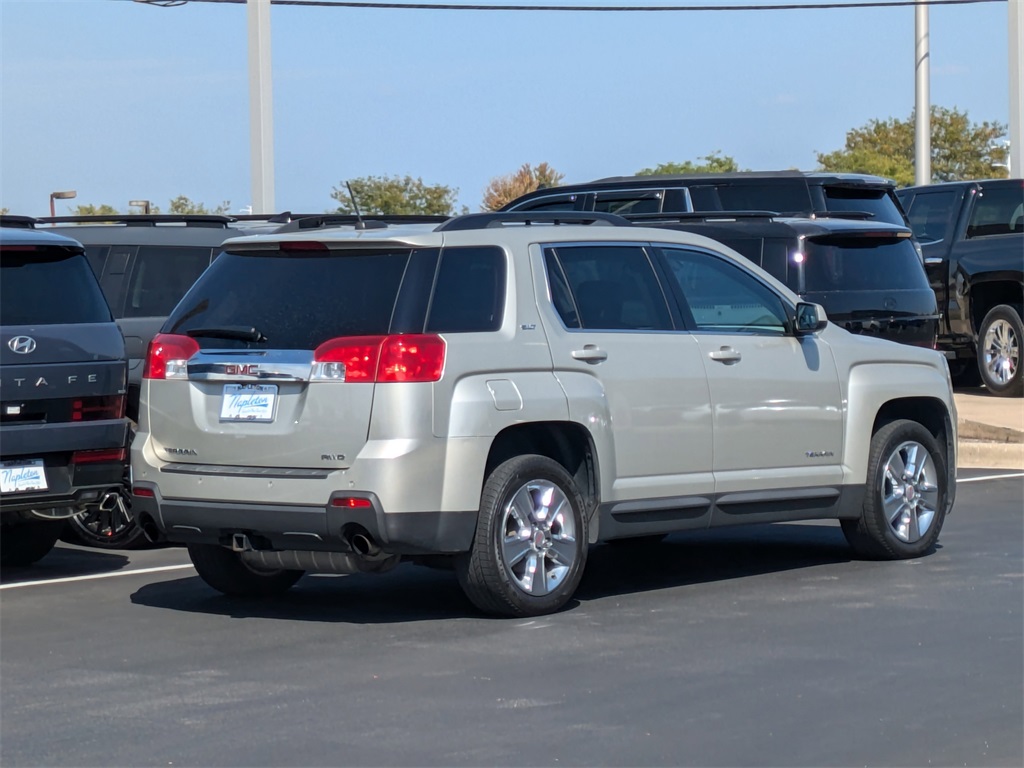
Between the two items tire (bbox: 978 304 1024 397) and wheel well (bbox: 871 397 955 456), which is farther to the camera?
tire (bbox: 978 304 1024 397)

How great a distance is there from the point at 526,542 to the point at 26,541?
375 cm

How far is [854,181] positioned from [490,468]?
8.85 m

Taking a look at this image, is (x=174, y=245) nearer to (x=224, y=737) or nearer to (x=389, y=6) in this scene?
(x=224, y=737)

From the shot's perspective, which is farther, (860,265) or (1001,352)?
(1001,352)

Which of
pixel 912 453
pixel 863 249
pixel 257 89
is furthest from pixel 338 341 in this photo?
pixel 257 89

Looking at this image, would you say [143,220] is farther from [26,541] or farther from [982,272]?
[982,272]

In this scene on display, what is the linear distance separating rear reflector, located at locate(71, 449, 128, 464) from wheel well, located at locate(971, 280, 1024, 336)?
12119mm

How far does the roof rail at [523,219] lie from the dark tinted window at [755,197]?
280 inches

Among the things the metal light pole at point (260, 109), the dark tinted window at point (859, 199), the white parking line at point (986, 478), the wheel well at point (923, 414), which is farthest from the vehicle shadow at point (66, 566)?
the metal light pole at point (260, 109)

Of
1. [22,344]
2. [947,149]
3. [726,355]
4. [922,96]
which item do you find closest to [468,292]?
[726,355]

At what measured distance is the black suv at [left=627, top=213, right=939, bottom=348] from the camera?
42.2 feet

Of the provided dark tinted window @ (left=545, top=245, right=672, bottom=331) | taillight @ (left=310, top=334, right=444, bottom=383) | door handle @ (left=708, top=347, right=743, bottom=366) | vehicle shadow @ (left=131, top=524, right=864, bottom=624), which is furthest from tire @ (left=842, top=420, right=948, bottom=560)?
taillight @ (left=310, top=334, right=444, bottom=383)

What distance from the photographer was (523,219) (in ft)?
29.2

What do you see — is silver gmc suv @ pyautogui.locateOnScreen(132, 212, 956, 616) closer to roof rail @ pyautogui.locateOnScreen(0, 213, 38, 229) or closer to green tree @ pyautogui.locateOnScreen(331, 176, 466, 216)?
roof rail @ pyautogui.locateOnScreen(0, 213, 38, 229)
